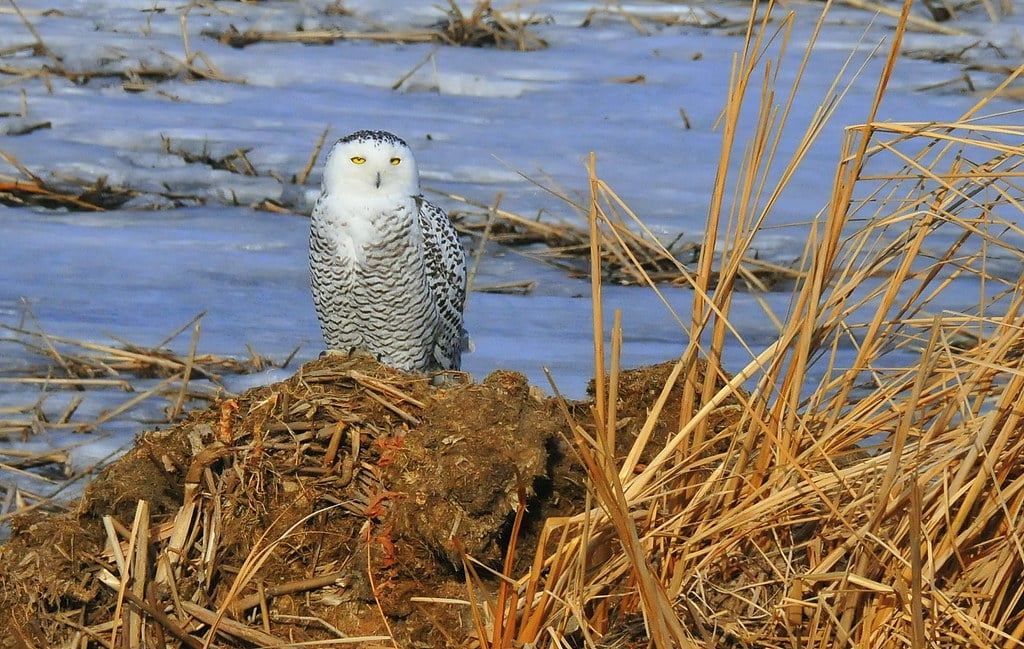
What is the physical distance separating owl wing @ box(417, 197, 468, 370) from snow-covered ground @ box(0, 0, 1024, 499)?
140 mm

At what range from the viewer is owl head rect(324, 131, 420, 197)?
427 cm

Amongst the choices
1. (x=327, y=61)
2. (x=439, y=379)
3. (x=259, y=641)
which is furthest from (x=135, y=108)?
(x=259, y=641)

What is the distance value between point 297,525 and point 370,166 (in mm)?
1967

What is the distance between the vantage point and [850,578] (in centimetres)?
201

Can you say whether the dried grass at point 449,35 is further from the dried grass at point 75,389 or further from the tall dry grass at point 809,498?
the tall dry grass at point 809,498

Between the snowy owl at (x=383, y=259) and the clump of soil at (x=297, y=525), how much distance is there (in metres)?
1.59

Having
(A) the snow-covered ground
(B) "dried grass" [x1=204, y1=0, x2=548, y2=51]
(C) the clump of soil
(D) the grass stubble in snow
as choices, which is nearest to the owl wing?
(A) the snow-covered ground

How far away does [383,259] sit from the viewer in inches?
174

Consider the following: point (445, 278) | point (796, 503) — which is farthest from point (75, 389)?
point (796, 503)

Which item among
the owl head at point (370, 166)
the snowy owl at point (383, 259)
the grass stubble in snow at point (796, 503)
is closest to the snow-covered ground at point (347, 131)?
the snowy owl at point (383, 259)

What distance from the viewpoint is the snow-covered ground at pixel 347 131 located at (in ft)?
16.9

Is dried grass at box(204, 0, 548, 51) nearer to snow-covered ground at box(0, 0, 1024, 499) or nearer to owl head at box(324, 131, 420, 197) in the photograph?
snow-covered ground at box(0, 0, 1024, 499)

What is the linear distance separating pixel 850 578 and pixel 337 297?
2.85 meters

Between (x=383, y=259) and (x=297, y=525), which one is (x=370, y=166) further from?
(x=297, y=525)
